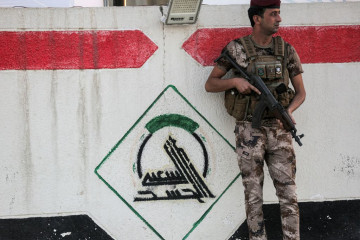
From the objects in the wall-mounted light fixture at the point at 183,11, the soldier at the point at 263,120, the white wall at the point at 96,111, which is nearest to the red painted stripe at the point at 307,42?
the white wall at the point at 96,111

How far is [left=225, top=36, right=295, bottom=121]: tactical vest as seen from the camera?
13.5 feet

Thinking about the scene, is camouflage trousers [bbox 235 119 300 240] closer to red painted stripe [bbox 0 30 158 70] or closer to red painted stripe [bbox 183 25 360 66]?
red painted stripe [bbox 183 25 360 66]

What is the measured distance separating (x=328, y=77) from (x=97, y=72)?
1.89m

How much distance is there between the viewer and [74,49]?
4.48m

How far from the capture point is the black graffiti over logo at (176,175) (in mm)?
4562

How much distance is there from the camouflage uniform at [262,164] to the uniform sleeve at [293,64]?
0.52 feet

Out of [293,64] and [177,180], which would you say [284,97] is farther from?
[177,180]

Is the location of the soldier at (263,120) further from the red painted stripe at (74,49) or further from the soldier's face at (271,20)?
the red painted stripe at (74,49)

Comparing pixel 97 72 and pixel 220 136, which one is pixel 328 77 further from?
pixel 97 72

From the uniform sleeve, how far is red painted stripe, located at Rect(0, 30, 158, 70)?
3.54 ft

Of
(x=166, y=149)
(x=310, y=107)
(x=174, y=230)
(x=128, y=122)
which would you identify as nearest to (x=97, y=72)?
(x=128, y=122)

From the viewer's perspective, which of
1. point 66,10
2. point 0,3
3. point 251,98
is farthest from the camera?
point 0,3

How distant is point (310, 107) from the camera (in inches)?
185

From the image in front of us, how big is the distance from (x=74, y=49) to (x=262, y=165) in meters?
1.71
